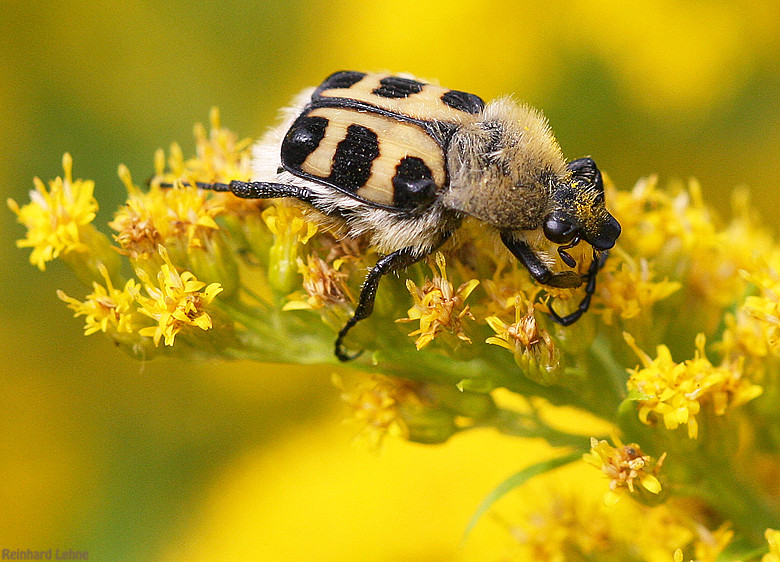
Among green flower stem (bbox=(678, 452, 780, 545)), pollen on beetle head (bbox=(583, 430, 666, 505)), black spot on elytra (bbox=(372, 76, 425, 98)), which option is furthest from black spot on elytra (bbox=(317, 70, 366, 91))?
green flower stem (bbox=(678, 452, 780, 545))

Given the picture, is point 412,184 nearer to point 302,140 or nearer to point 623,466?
point 302,140

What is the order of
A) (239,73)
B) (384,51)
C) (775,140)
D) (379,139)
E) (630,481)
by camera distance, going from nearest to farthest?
(630,481) → (379,139) → (775,140) → (384,51) → (239,73)

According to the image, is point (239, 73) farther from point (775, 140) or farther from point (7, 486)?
point (775, 140)

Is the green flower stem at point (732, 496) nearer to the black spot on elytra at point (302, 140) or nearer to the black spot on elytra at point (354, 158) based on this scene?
the black spot on elytra at point (354, 158)

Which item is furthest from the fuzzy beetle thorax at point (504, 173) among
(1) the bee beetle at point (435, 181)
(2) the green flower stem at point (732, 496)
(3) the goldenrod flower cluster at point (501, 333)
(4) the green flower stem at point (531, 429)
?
(2) the green flower stem at point (732, 496)

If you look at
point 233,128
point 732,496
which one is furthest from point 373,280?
point 233,128

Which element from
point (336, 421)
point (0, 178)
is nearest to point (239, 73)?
point (0, 178)
